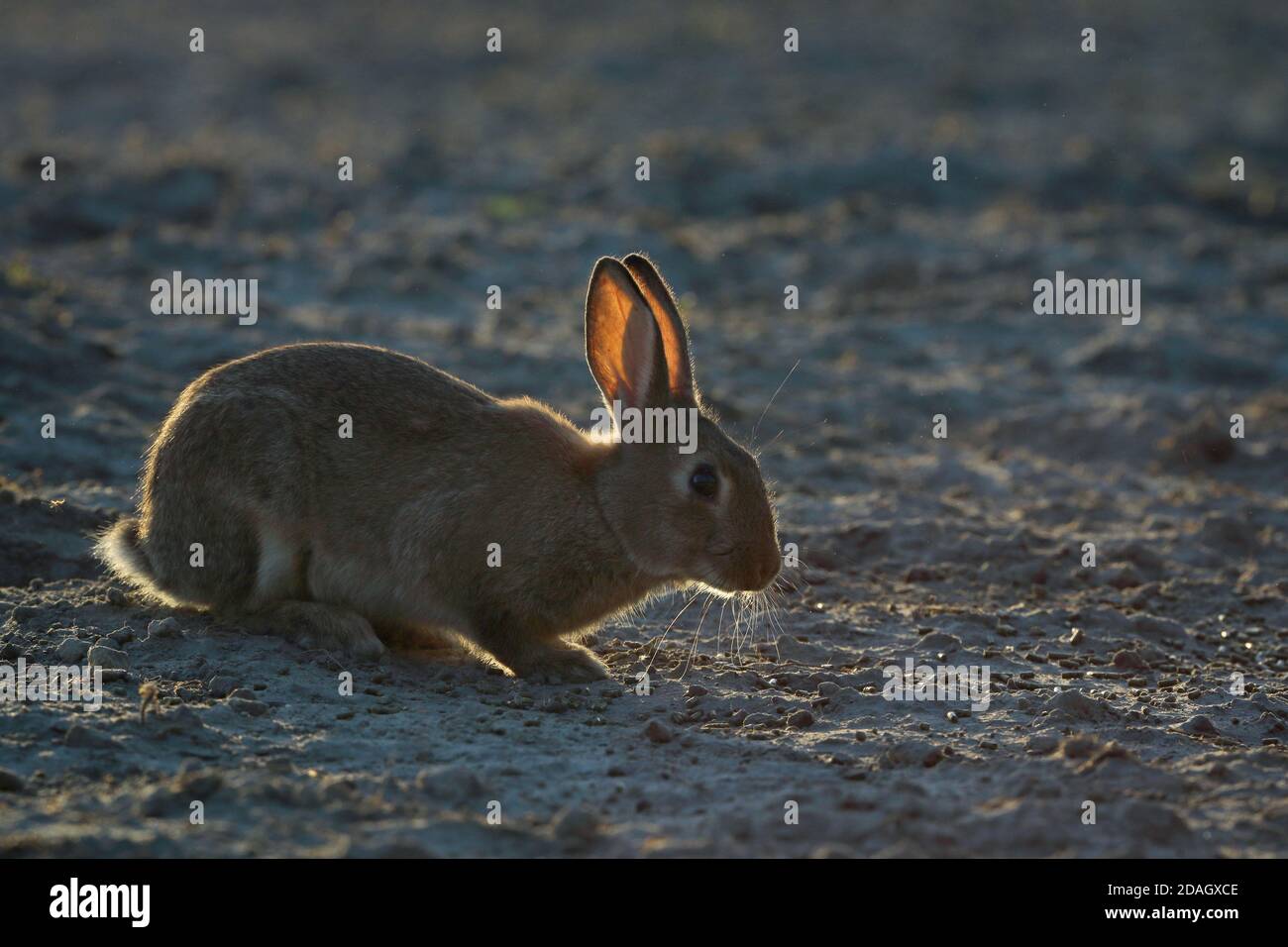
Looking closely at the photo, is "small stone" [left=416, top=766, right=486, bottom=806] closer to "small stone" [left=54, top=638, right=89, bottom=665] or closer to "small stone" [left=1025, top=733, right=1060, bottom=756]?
"small stone" [left=54, top=638, right=89, bottom=665]

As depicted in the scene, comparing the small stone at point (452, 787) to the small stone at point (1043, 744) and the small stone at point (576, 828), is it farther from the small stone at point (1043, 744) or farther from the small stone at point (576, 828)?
the small stone at point (1043, 744)

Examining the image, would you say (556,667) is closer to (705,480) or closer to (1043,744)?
(705,480)

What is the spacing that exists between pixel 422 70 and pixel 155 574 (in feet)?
56.3

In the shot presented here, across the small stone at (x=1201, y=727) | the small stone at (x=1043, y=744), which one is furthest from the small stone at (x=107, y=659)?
the small stone at (x=1201, y=727)

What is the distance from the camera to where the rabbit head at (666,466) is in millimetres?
6184

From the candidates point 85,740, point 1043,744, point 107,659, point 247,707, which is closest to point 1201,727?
point 1043,744

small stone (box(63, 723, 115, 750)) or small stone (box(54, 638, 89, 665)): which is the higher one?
small stone (box(54, 638, 89, 665))

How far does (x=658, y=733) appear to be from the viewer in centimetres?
550

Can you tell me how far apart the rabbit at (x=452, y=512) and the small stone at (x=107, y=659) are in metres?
0.59

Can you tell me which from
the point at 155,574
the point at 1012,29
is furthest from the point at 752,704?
the point at 1012,29

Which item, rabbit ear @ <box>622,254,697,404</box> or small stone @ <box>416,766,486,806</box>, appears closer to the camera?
small stone @ <box>416,766,486,806</box>

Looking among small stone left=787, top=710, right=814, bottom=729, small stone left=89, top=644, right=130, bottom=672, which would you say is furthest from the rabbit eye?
small stone left=89, top=644, right=130, bottom=672

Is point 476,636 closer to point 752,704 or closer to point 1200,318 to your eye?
point 752,704

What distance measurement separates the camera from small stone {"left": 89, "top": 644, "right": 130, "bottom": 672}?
5699 millimetres
